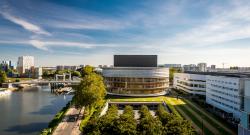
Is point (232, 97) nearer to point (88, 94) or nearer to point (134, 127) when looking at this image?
point (134, 127)

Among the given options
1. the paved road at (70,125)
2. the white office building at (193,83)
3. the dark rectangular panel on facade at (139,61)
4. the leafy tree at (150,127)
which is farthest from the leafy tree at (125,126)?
the dark rectangular panel on facade at (139,61)

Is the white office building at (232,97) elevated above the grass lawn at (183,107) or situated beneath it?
elevated above

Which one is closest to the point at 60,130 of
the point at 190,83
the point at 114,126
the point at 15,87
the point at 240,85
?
the point at 114,126

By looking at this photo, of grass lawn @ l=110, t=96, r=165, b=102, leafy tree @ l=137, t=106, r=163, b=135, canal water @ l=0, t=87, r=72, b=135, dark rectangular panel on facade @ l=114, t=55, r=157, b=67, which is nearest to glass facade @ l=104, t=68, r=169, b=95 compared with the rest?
grass lawn @ l=110, t=96, r=165, b=102

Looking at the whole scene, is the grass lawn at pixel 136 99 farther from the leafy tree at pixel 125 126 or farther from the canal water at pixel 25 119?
the leafy tree at pixel 125 126

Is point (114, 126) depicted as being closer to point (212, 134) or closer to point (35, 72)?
point (212, 134)

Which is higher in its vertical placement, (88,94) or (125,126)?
(88,94)

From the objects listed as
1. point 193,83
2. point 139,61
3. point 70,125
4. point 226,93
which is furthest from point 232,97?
point 139,61
